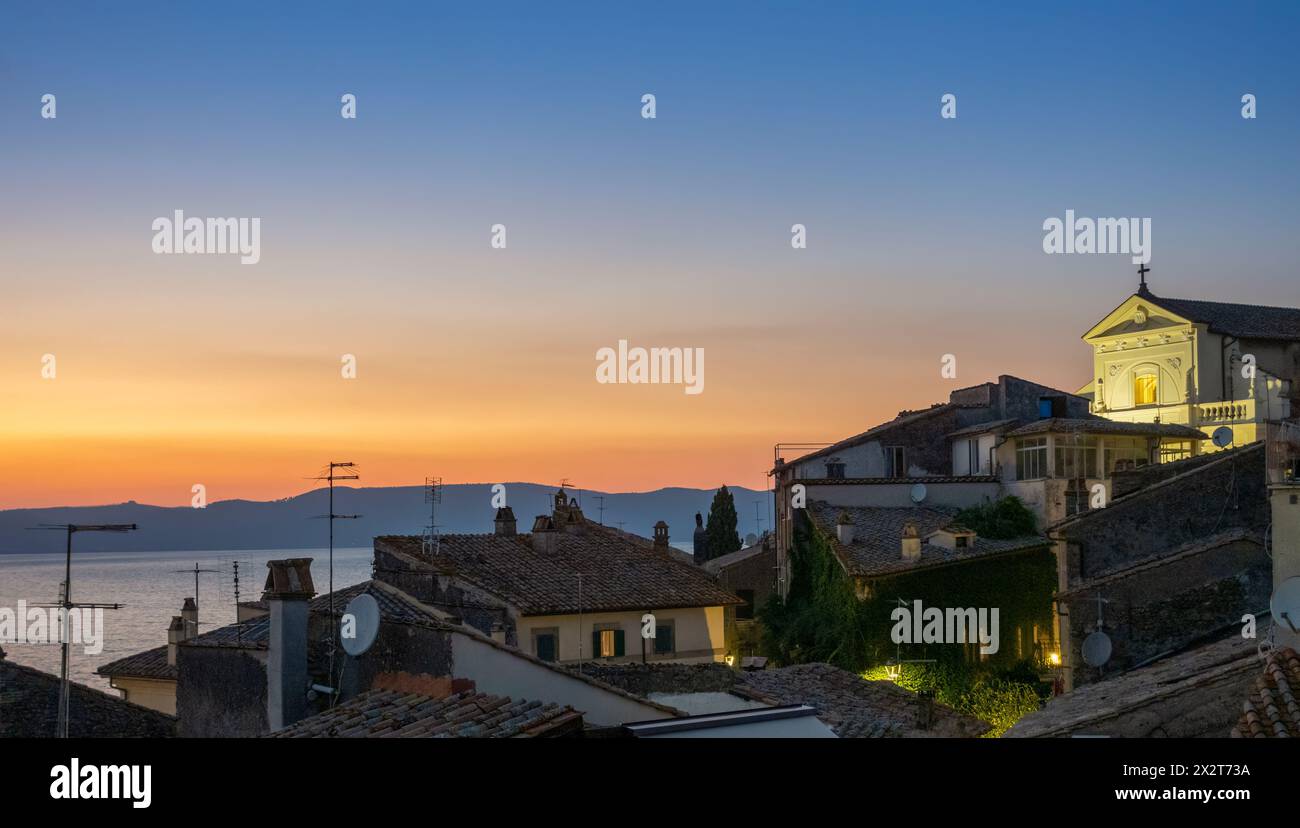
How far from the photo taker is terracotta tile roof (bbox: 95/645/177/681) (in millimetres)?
35219

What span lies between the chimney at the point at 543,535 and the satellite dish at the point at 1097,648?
19.1 meters

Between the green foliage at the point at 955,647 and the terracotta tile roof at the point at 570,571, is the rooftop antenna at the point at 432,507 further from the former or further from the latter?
the green foliage at the point at 955,647

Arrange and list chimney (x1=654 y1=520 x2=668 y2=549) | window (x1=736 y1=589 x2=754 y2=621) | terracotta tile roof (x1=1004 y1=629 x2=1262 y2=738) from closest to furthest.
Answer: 1. terracotta tile roof (x1=1004 y1=629 x2=1262 y2=738)
2. window (x1=736 y1=589 x2=754 y2=621)
3. chimney (x1=654 y1=520 x2=668 y2=549)

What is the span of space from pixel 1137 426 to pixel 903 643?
14.3 m

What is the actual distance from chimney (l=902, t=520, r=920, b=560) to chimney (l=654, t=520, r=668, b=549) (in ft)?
41.9

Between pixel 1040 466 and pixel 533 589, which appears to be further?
pixel 1040 466

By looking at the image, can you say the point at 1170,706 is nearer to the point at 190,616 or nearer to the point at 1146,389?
the point at 190,616

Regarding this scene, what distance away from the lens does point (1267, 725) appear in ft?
42.9

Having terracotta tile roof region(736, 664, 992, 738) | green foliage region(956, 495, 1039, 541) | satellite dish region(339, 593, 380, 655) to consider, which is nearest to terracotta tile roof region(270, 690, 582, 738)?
satellite dish region(339, 593, 380, 655)

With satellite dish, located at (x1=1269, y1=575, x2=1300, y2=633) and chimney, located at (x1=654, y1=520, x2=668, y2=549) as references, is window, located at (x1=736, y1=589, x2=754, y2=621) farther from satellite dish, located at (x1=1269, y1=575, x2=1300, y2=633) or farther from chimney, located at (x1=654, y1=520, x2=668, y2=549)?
satellite dish, located at (x1=1269, y1=575, x2=1300, y2=633)
